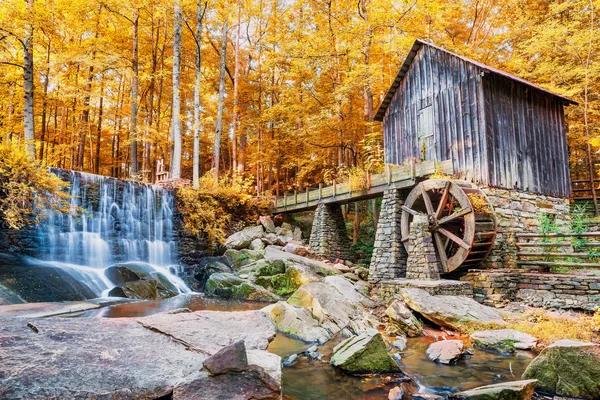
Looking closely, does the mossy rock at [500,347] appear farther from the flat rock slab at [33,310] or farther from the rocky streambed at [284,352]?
the flat rock slab at [33,310]

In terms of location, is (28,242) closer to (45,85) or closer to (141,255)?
(141,255)

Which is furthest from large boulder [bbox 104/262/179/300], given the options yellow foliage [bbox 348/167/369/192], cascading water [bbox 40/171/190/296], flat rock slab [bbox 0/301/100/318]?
yellow foliage [bbox 348/167/369/192]

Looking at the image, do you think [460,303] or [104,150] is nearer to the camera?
[460,303]

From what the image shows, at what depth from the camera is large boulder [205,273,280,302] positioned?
32.3 feet

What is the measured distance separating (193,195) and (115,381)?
40.0ft

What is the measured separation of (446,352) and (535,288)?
210 inches

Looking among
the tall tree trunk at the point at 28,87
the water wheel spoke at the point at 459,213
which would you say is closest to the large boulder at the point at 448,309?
the water wheel spoke at the point at 459,213

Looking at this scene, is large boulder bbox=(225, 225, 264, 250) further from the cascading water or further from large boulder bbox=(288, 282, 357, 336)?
large boulder bbox=(288, 282, 357, 336)

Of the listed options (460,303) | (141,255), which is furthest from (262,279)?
(460,303)

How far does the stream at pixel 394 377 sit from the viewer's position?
4.17m

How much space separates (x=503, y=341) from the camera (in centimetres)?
585

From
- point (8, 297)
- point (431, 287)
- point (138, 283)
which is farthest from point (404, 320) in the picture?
point (8, 297)

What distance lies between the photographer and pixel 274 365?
3.28 meters

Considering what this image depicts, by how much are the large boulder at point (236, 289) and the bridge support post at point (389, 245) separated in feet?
12.5
